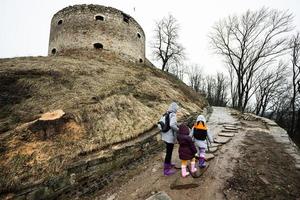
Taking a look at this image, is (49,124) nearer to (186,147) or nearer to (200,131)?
(186,147)

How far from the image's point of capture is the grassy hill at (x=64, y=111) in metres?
4.32

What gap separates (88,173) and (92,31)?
492 inches

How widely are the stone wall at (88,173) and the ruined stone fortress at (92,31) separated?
10433mm

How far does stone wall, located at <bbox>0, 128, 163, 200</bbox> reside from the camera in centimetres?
386

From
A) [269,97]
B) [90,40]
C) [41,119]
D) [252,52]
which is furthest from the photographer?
[269,97]

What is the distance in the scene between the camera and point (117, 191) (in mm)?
4375

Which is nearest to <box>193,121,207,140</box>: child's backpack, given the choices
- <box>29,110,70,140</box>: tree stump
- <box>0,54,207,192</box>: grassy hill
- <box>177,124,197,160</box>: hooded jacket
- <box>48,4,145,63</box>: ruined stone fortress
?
<box>177,124,197,160</box>: hooded jacket

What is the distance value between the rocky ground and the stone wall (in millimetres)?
219

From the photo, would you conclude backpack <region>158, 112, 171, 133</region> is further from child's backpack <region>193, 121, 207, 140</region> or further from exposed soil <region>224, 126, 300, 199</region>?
exposed soil <region>224, 126, 300, 199</region>

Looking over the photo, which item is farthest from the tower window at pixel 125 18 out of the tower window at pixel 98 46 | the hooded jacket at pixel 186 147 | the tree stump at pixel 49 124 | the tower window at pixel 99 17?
the hooded jacket at pixel 186 147

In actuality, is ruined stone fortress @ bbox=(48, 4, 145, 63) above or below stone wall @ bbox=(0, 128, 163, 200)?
above

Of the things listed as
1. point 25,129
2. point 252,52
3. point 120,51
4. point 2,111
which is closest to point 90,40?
point 120,51

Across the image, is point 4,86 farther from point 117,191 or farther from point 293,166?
point 293,166

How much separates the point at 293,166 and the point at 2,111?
Answer: 27.7ft
